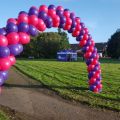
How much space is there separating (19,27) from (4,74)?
1593 millimetres

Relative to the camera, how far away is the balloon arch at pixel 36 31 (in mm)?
4191

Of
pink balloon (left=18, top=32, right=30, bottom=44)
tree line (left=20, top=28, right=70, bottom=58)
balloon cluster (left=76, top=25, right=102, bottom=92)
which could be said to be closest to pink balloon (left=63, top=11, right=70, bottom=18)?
balloon cluster (left=76, top=25, right=102, bottom=92)

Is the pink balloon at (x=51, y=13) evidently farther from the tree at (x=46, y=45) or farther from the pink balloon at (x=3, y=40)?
the tree at (x=46, y=45)

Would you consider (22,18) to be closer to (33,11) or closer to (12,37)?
(33,11)

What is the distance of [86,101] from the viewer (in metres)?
5.79

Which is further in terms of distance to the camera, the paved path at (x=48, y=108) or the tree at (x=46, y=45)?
the tree at (x=46, y=45)

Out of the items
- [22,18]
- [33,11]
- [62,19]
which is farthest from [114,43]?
[22,18]

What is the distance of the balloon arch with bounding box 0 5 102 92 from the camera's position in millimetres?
4191

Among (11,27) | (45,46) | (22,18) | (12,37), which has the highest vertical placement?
(45,46)

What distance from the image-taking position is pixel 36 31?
16.3 ft

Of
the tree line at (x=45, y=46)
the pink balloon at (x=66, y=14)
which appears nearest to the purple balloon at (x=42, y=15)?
the pink balloon at (x=66, y=14)

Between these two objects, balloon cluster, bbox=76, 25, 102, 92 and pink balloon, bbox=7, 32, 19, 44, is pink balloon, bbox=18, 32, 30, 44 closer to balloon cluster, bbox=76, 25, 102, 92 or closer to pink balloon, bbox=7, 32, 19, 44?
pink balloon, bbox=7, 32, 19, 44

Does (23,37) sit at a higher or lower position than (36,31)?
lower

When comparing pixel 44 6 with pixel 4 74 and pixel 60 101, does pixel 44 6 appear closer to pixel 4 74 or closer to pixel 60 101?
pixel 4 74
